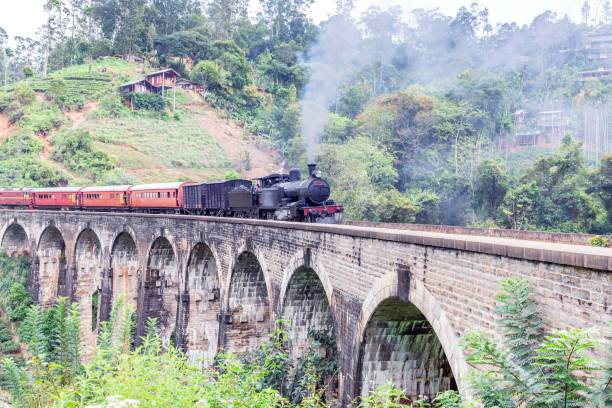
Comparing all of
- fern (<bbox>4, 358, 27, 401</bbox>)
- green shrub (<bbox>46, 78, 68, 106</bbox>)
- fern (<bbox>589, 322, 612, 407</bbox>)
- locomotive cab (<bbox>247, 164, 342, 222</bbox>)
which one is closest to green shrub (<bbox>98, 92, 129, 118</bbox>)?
green shrub (<bbox>46, 78, 68, 106</bbox>)

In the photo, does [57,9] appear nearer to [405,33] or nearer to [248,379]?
[405,33]

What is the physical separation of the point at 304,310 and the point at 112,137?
5076 centimetres

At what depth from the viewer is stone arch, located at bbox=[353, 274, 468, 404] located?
9.06 metres

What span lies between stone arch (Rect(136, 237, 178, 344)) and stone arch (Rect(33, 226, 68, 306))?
424 inches

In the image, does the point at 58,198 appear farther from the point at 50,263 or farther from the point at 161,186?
the point at 161,186

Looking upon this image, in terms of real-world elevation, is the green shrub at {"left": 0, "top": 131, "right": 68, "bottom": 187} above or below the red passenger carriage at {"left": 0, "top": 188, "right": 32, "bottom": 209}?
above

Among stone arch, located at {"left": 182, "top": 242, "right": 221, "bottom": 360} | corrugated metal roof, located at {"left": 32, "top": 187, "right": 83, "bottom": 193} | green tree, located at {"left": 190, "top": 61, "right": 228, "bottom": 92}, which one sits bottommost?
stone arch, located at {"left": 182, "top": 242, "right": 221, "bottom": 360}

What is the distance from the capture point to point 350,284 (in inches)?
392

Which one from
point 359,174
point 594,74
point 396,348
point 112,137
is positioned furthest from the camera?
point 112,137

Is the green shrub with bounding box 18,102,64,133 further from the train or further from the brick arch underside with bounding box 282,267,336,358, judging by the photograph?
the brick arch underside with bounding box 282,267,336,358

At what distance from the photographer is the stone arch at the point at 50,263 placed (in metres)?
31.3

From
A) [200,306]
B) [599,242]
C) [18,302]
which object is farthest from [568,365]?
[18,302]

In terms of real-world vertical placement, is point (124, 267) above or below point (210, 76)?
below

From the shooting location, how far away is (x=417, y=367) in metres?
10.1
